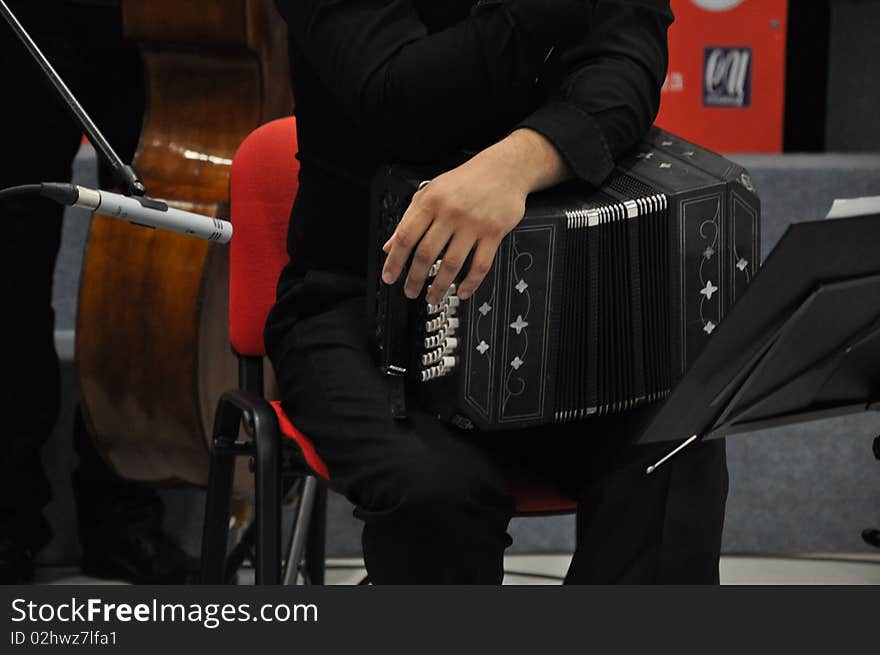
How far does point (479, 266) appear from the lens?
1039 mm

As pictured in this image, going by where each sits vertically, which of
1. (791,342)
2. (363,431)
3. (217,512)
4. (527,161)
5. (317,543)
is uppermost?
(527,161)

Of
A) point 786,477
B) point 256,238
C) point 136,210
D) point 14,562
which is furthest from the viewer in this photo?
point 786,477

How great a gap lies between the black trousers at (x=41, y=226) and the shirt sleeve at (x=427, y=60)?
81cm

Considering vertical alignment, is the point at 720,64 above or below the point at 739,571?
above

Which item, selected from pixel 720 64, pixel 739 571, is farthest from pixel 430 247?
pixel 720 64

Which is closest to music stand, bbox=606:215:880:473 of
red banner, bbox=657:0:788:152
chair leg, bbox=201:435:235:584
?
chair leg, bbox=201:435:235:584

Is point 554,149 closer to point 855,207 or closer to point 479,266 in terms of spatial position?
point 479,266

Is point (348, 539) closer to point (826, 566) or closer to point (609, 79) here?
point (826, 566)

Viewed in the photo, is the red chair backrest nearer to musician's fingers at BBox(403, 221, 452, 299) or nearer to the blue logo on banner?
musician's fingers at BBox(403, 221, 452, 299)

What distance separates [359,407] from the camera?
117 centimetres

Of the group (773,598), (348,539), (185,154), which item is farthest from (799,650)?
(348,539)

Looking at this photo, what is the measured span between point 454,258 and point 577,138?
0.19 meters

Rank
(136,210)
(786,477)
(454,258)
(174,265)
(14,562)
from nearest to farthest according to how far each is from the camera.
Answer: (136,210) < (454,258) < (174,265) < (14,562) < (786,477)

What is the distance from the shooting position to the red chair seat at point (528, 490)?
119 centimetres
